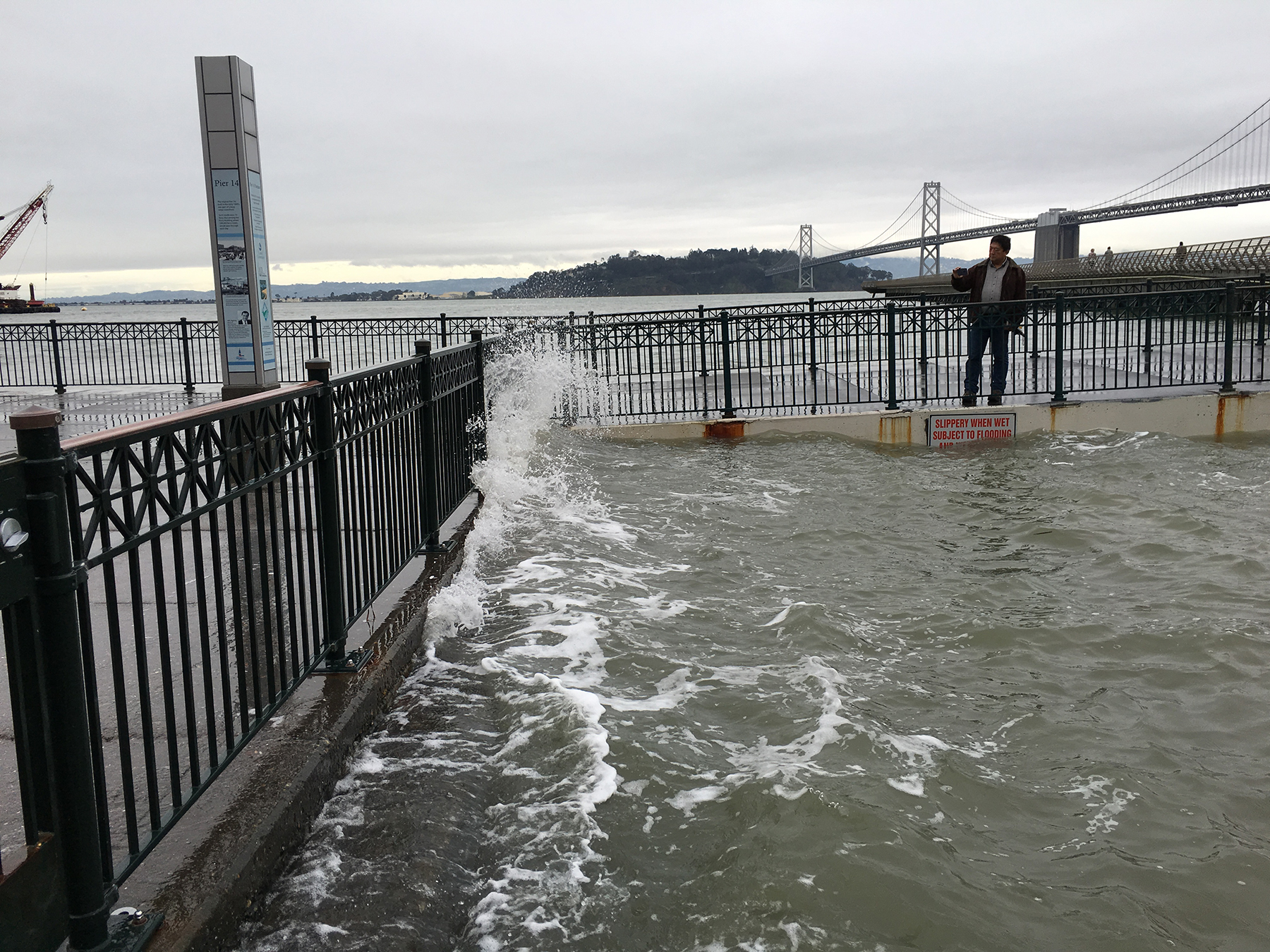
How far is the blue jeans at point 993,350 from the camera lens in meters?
13.8

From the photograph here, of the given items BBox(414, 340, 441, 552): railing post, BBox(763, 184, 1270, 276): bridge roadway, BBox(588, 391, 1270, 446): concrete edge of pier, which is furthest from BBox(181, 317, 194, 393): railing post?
BBox(763, 184, 1270, 276): bridge roadway

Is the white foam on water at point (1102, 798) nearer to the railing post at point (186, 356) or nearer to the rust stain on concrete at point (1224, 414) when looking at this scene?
the rust stain on concrete at point (1224, 414)

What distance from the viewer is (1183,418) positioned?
44.2 feet

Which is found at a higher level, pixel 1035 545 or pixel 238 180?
pixel 238 180

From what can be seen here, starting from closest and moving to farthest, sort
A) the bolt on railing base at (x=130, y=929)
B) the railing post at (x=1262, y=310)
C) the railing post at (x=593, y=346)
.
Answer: the bolt on railing base at (x=130, y=929) < the railing post at (x=1262, y=310) < the railing post at (x=593, y=346)

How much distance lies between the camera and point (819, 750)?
4.29 m

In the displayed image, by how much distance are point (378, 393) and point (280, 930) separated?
117 inches

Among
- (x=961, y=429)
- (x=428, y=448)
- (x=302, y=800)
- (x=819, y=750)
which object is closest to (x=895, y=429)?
(x=961, y=429)

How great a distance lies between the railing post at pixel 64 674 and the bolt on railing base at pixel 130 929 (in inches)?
1.3

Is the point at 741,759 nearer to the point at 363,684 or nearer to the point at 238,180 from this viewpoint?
the point at 363,684

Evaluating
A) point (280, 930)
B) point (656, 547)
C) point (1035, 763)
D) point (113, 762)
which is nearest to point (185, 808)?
point (280, 930)

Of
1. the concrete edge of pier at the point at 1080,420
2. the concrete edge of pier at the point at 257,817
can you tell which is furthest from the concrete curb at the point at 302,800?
the concrete edge of pier at the point at 1080,420

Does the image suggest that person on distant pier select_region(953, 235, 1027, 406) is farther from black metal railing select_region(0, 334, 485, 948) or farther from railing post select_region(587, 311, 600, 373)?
black metal railing select_region(0, 334, 485, 948)

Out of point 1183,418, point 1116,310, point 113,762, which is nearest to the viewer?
point 113,762
